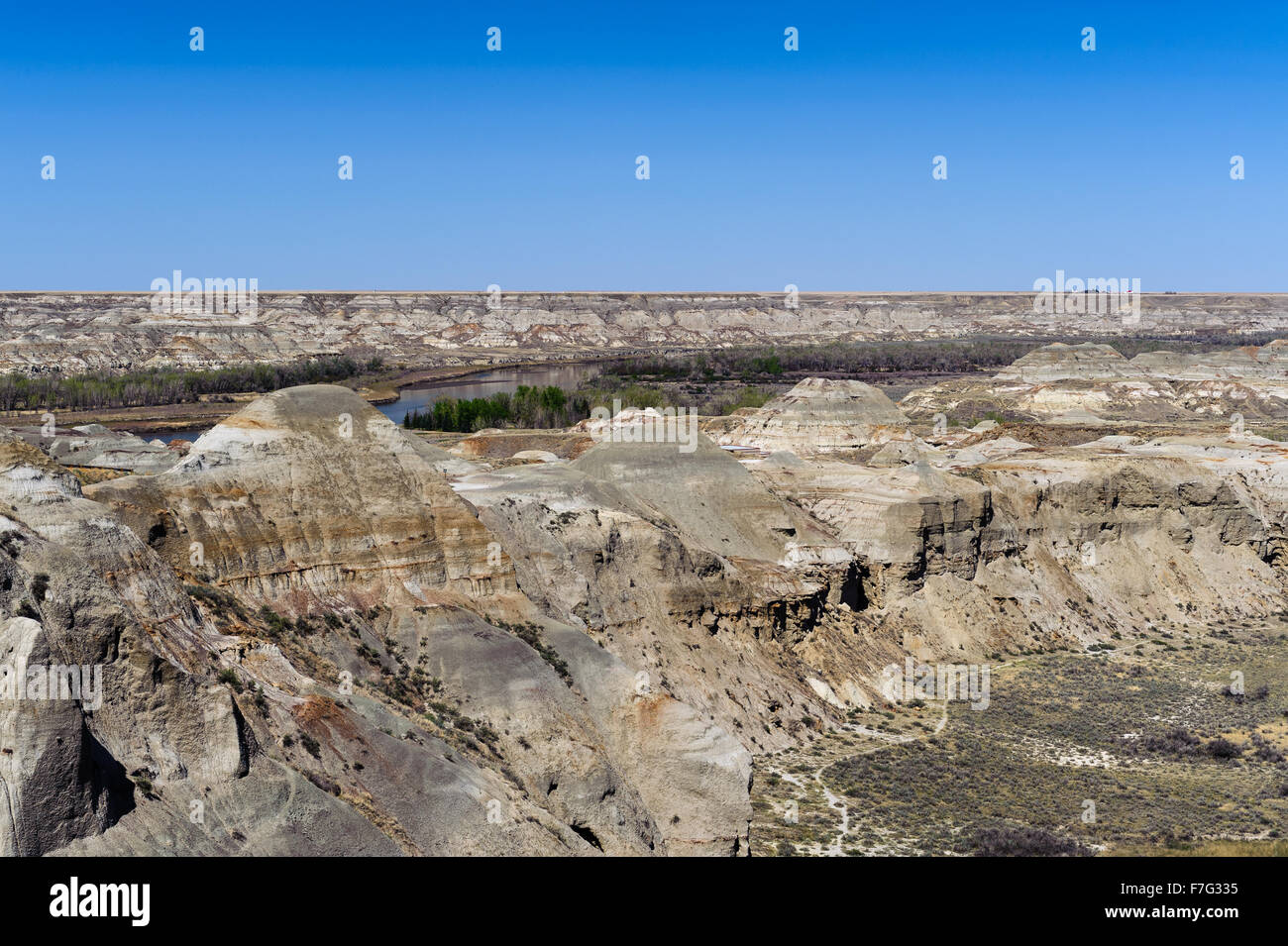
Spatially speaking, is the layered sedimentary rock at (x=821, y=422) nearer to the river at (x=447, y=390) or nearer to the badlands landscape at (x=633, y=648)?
the badlands landscape at (x=633, y=648)

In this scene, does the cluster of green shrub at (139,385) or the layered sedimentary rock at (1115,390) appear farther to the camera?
the cluster of green shrub at (139,385)

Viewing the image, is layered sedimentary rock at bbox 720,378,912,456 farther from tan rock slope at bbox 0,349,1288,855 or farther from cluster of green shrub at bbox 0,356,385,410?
cluster of green shrub at bbox 0,356,385,410

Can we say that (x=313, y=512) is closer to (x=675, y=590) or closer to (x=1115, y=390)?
(x=675, y=590)

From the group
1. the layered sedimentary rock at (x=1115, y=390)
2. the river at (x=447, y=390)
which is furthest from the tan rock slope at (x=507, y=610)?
the river at (x=447, y=390)

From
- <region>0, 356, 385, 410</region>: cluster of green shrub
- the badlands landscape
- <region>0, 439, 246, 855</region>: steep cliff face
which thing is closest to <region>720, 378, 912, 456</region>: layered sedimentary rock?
the badlands landscape

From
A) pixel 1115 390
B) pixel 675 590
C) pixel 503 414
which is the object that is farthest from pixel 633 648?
pixel 1115 390

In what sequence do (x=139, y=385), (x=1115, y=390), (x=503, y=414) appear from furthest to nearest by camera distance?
(x=139, y=385), (x=1115, y=390), (x=503, y=414)
